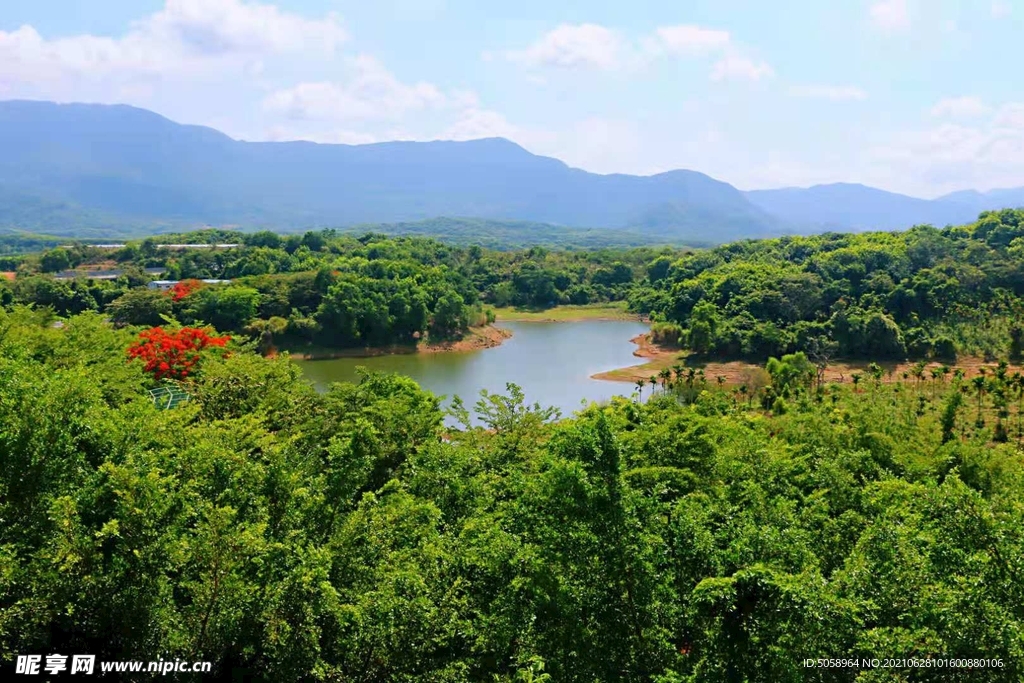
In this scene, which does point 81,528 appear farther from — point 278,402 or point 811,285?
Answer: point 811,285

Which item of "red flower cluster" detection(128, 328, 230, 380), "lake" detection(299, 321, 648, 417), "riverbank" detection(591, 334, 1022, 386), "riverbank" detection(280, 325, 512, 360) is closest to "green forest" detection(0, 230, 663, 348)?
"riverbank" detection(280, 325, 512, 360)

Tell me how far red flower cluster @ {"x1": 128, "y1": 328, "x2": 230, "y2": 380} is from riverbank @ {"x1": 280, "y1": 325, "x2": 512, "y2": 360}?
51.0 ft

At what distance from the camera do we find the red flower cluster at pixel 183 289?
39812 millimetres

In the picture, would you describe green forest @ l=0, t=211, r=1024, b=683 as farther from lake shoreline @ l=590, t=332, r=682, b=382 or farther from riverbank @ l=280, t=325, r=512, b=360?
riverbank @ l=280, t=325, r=512, b=360

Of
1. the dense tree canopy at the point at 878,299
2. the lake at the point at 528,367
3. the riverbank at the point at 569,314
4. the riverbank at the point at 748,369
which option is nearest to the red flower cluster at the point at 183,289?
the lake at the point at 528,367

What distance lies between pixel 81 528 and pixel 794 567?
6478mm

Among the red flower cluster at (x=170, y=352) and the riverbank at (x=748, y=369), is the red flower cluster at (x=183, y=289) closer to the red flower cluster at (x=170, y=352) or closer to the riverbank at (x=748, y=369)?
the red flower cluster at (x=170, y=352)

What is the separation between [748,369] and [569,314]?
23.4 metres

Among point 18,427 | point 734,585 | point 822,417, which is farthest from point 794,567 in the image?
point 822,417

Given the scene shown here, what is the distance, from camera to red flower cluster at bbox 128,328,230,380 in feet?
65.8

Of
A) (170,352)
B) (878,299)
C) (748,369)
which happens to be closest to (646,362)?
(748,369)

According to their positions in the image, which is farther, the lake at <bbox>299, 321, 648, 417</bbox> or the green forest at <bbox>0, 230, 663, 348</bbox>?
the green forest at <bbox>0, 230, 663, 348</bbox>

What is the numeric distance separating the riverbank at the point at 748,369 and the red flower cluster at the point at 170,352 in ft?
65.0

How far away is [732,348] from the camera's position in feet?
128
